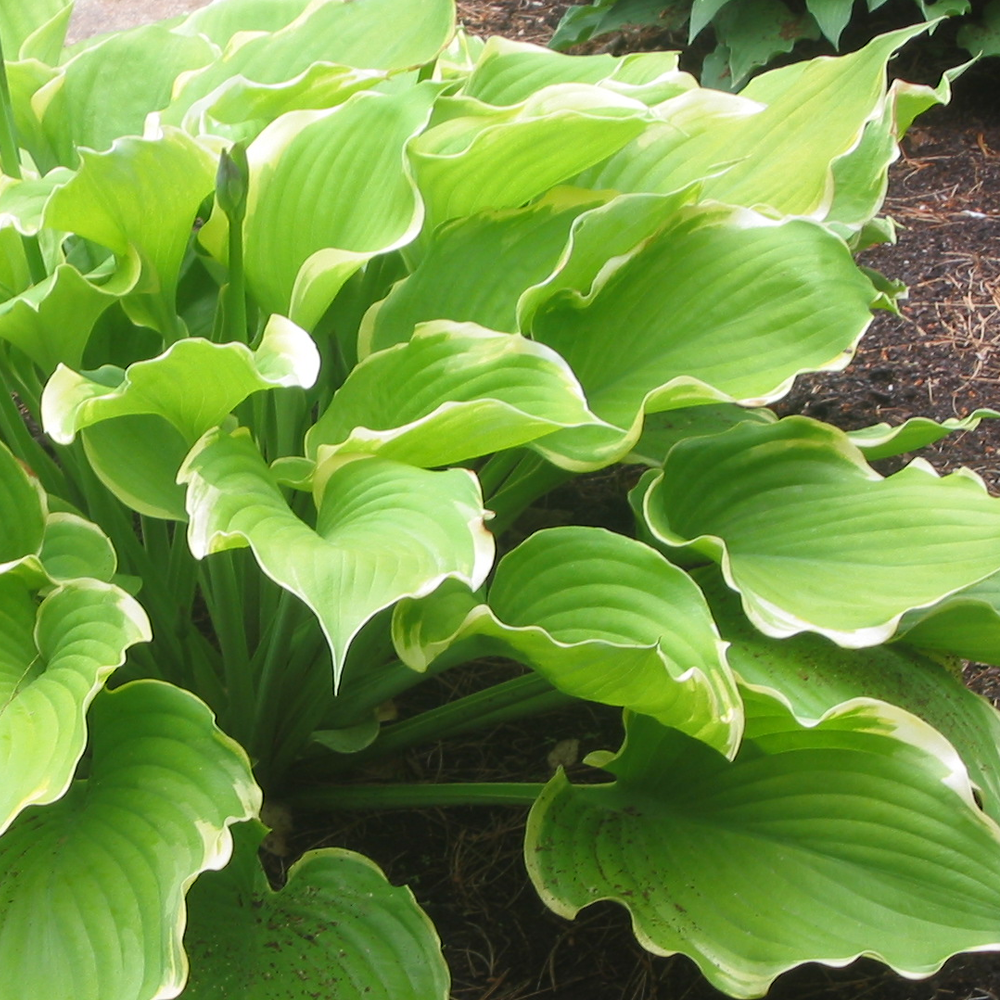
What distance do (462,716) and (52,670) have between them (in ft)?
1.64

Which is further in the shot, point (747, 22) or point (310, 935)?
point (747, 22)

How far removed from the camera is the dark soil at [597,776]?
1177 mm

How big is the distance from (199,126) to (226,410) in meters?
0.35

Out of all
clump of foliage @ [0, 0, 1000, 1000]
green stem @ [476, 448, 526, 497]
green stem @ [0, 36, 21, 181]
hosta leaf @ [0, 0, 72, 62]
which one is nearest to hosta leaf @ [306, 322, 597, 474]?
clump of foliage @ [0, 0, 1000, 1000]

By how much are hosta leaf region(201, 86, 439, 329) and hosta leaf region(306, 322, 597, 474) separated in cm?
10

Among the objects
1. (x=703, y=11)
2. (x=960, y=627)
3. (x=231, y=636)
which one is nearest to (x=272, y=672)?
(x=231, y=636)

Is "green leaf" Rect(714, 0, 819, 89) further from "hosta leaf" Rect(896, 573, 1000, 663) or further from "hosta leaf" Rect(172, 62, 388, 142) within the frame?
"hosta leaf" Rect(896, 573, 1000, 663)

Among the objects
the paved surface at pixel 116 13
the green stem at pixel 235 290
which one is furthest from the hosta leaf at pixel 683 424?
A: the paved surface at pixel 116 13

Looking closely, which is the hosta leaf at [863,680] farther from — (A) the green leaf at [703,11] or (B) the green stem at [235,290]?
(A) the green leaf at [703,11]

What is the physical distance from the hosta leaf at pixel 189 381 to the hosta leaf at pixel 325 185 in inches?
5.3

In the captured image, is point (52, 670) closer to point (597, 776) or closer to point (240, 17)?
point (597, 776)

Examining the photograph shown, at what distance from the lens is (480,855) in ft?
4.21

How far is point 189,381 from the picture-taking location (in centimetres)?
93

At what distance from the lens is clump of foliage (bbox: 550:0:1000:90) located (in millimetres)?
2467
